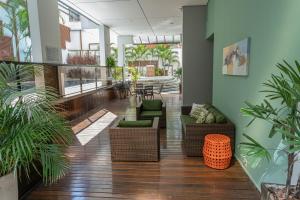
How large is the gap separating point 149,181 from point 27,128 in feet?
5.52

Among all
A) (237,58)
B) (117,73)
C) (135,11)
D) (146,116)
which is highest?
(135,11)

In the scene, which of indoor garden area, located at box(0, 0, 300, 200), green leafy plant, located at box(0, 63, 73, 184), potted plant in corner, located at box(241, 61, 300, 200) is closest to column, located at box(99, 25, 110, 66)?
indoor garden area, located at box(0, 0, 300, 200)

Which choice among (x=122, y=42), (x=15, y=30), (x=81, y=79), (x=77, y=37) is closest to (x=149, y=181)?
(x=81, y=79)

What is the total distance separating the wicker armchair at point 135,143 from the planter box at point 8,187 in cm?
155

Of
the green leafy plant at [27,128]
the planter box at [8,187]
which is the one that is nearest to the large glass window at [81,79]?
the green leafy plant at [27,128]


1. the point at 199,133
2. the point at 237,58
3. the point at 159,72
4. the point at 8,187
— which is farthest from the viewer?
the point at 159,72

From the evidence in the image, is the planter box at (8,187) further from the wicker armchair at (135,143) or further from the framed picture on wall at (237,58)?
the framed picture on wall at (237,58)

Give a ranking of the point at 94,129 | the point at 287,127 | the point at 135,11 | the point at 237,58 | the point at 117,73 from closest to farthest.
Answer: the point at 287,127, the point at 237,58, the point at 94,129, the point at 135,11, the point at 117,73

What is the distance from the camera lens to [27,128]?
1.70 meters

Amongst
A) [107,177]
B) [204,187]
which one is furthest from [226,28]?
[107,177]

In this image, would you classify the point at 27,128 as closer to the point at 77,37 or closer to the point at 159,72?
the point at 77,37

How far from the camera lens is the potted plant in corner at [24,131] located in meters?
1.66

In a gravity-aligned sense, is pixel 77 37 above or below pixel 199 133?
above

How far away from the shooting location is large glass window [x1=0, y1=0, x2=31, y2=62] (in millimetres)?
4754
